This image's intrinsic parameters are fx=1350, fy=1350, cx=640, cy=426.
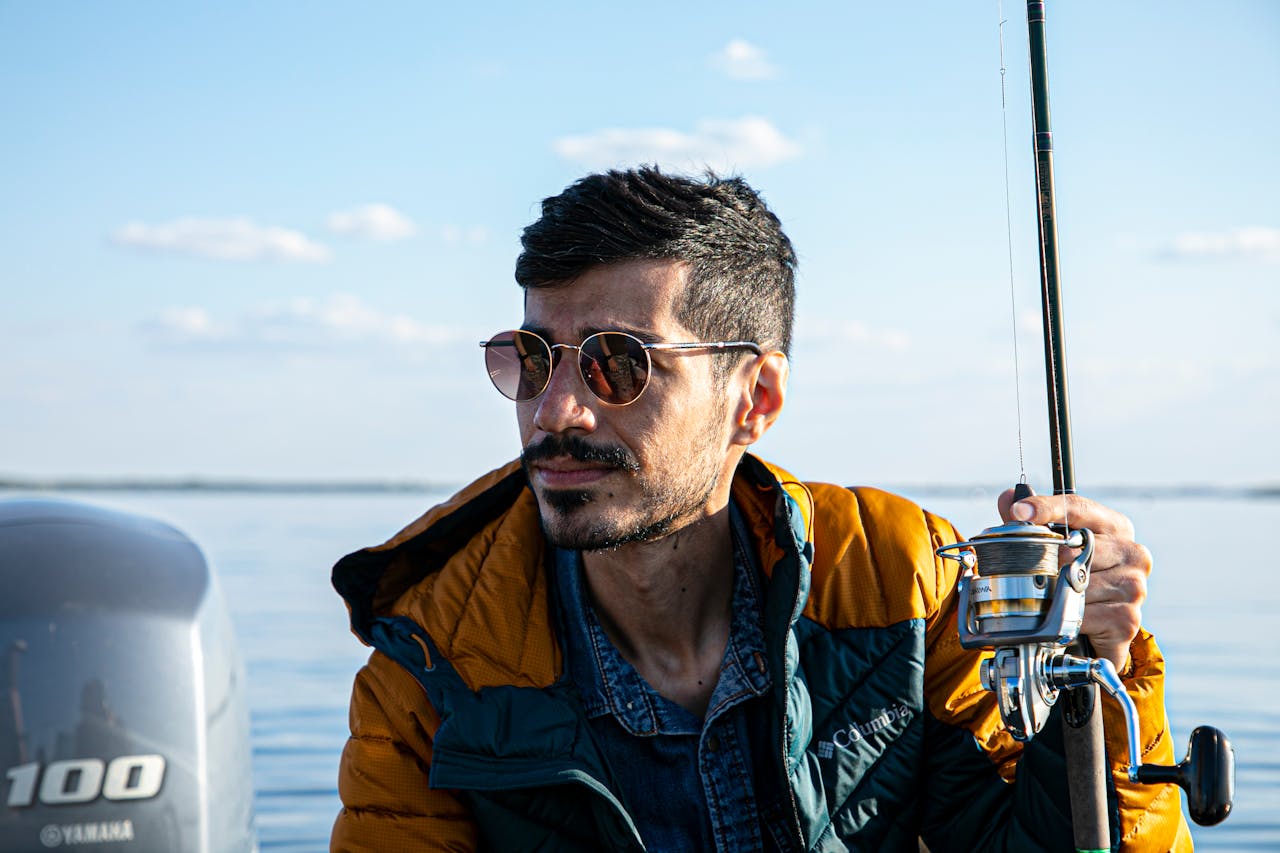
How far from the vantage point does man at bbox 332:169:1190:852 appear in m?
2.51

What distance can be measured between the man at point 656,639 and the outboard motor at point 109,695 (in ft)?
1.76

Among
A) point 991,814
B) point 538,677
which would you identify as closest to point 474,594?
point 538,677

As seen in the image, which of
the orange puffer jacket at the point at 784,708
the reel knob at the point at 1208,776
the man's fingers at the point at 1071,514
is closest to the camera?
the reel knob at the point at 1208,776

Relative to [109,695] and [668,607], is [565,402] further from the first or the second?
[109,695]

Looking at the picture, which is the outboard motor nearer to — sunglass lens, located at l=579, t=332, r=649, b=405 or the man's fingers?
sunglass lens, located at l=579, t=332, r=649, b=405

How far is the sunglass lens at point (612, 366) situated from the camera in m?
2.62

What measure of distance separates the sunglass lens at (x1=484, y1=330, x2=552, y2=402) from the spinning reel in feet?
3.07

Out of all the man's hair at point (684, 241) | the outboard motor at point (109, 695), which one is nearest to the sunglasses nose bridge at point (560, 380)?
the man's hair at point (684, 241)

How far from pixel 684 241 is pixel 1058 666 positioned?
3.84ft

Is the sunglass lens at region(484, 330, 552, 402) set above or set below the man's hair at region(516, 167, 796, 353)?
below

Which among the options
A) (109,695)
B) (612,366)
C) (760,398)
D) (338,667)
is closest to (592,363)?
(612,366)

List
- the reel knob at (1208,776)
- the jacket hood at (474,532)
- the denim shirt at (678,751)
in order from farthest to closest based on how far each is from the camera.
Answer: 1. the jacket hood at (474,532)
2. the denim shirt at (678,751)
3. the reel knob at (1208,776)

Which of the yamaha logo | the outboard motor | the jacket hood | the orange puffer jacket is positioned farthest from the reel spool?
the yamaha logo

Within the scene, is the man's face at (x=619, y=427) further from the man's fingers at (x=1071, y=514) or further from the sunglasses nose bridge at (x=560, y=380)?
the man's fingers at (x=1071, y=514)
